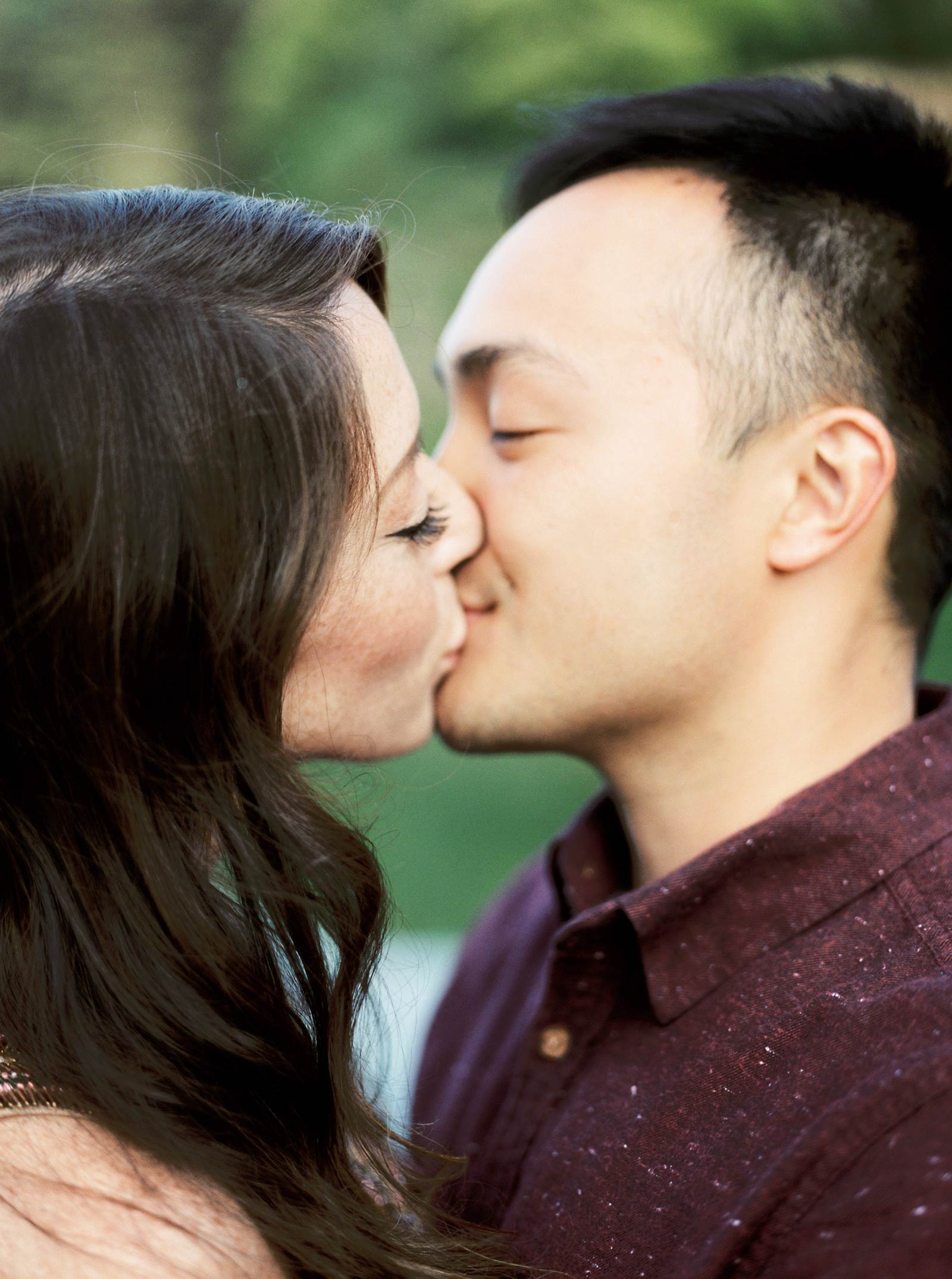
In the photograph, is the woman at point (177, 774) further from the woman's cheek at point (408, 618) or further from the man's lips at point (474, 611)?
the man's lips at point (474, 611)

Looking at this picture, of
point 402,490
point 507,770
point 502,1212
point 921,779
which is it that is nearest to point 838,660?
point 921,779

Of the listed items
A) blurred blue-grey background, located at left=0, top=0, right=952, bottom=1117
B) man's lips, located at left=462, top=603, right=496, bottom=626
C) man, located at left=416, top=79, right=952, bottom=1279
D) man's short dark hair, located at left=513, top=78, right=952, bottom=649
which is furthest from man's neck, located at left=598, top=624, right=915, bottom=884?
blurred blue-grey background, located at left=0, top=0, right=952, bottom=1117

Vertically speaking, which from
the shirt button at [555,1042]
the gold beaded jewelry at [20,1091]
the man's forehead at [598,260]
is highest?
the man's forehead at [598,260]

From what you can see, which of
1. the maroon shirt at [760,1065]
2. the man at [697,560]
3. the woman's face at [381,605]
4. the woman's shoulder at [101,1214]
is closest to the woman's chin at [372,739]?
the woman's face at [381,605]

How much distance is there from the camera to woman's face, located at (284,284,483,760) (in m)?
1.41

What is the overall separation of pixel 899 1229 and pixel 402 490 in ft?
3.14

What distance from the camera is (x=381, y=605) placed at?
147 cm

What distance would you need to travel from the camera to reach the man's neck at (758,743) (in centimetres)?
169

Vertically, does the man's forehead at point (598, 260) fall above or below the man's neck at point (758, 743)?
above

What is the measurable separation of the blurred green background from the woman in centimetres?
351

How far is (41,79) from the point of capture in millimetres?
5109

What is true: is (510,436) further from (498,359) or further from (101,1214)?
(101,1214)

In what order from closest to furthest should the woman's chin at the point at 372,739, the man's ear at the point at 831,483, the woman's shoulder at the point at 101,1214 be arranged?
the woman's shoulder at the point at 101,1214, the woman's chin at the point at 372,739, the man's ear at the point at 831,483

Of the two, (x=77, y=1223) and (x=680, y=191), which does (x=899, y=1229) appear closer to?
(x=77, y=1223)
